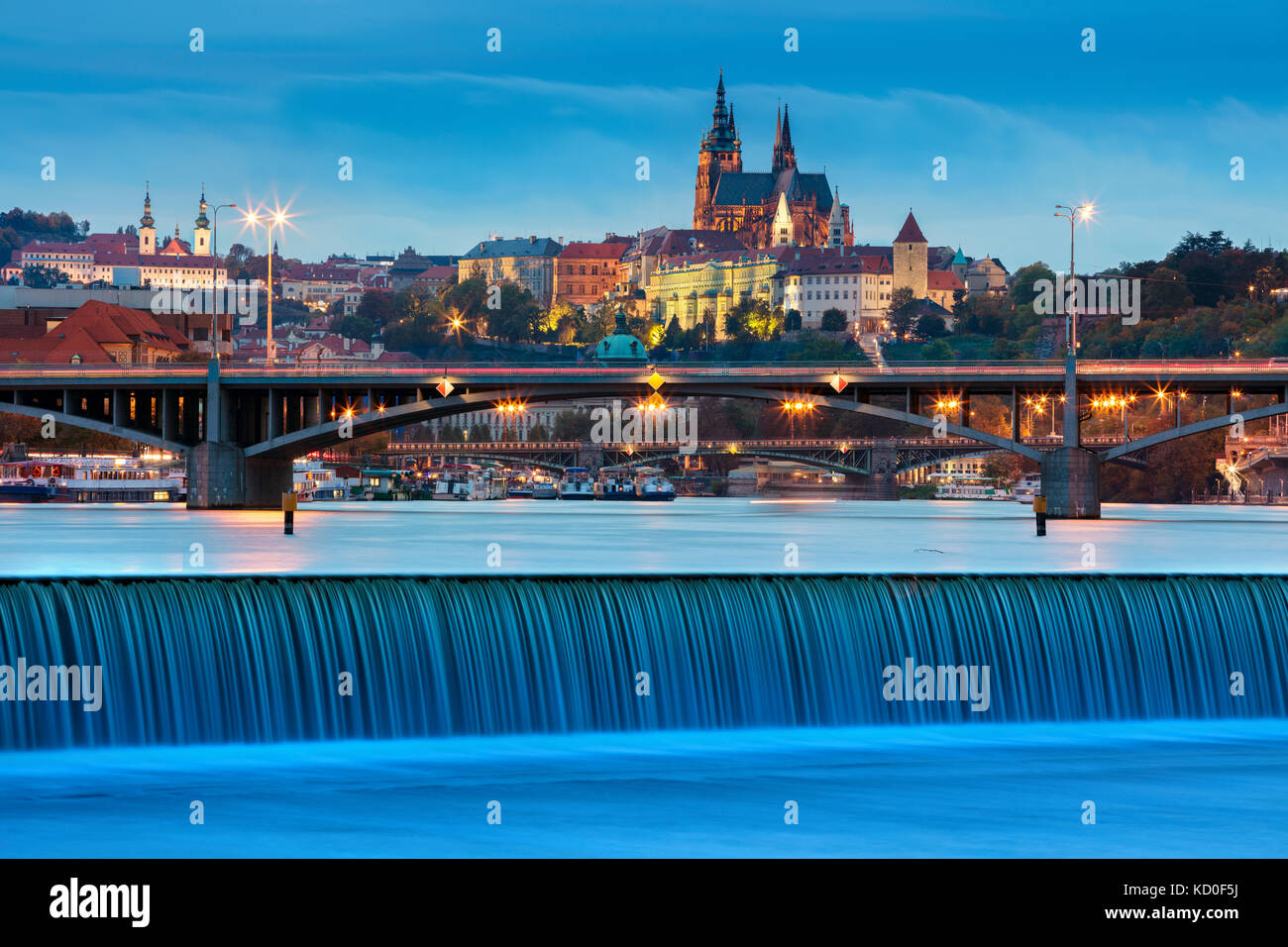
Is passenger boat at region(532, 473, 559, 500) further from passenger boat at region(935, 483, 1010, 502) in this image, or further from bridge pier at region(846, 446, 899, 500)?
passenger boat at region(935, 483, 1010, 502)

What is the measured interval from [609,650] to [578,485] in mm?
114228

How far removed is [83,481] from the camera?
12000 centimetres

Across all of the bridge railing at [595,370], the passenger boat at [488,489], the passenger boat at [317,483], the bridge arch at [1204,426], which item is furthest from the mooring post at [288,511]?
the passenger boat at [488,489]

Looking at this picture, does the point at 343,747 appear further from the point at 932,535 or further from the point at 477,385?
the point at 477,385

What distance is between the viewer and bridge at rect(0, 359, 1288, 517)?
274 feet

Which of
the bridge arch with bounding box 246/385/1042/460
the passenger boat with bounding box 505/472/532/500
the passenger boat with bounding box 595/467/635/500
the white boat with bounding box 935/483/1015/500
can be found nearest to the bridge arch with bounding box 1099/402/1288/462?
the bridge arch with bounding box 246/385/1042/460

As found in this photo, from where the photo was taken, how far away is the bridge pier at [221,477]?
87000 millimetres

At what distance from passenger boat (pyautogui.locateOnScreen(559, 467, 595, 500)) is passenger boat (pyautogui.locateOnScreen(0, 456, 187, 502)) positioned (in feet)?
94.1

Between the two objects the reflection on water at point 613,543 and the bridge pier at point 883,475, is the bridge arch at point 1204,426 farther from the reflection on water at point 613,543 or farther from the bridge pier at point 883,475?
the bridge pier at point 883,475

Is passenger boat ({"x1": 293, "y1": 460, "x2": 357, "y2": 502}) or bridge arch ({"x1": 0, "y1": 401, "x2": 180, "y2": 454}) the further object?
passenger boat ({"x1": 293, "y1": 460, "x2": 357, "y2": 502})

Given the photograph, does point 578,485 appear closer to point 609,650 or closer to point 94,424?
point 94,424

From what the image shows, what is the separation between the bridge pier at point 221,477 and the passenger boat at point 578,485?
177ft
